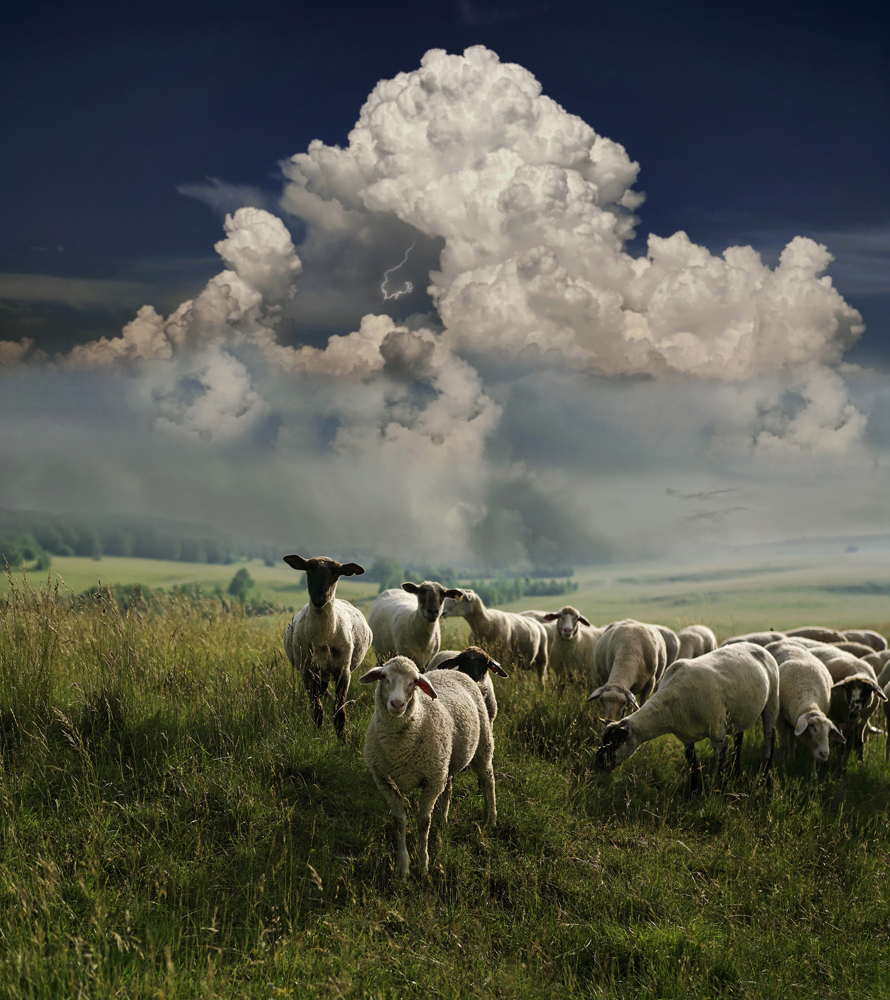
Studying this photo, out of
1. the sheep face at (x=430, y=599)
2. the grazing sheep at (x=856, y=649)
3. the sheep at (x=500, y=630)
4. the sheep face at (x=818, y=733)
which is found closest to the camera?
the sheep face at (x=430, y=599)

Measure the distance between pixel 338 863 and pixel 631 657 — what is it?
22.3 feet

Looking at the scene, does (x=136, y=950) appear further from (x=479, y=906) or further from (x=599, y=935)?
(x=599, y=935)

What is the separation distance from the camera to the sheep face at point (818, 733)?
9789mm

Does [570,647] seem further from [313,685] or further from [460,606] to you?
[313,685]

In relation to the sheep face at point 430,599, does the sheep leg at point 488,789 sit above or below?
below

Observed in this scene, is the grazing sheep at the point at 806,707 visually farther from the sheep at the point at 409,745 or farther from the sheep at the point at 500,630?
the sheep at the point at 409,745

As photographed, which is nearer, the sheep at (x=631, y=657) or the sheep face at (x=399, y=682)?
the sheep face at (x=399, y=682)

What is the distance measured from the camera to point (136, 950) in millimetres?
4543

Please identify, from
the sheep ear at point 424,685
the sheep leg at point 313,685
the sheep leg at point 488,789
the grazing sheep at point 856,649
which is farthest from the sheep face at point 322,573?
the grazing sheep at point 856,649

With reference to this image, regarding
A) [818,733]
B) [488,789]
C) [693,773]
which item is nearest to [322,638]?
[488,789]

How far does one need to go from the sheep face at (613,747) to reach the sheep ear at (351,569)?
3730 mm

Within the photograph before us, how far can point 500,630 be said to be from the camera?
13.1 m

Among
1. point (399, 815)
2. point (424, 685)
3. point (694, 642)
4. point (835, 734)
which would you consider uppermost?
point (424, 685)

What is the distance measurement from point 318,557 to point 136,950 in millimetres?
4289
